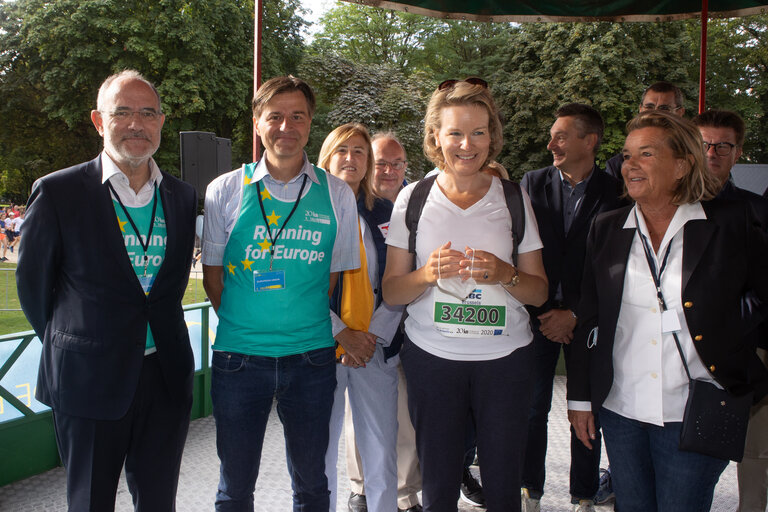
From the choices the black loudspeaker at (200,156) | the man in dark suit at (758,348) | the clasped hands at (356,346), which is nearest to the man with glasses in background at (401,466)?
the clasped hands at (356,346)

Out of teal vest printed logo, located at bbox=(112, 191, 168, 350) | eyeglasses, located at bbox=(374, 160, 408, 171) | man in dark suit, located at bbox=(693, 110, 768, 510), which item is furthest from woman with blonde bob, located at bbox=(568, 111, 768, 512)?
teal vest printed logo, located at bbox=(112, 191, 168, 350)

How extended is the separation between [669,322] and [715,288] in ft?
0.61

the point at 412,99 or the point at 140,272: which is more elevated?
the point at 412,99

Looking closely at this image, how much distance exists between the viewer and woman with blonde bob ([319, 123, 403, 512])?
2654 millimetres

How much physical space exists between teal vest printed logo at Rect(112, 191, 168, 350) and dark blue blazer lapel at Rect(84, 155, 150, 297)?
28mm

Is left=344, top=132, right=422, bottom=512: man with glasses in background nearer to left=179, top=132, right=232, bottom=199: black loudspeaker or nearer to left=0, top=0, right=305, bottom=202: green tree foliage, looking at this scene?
left=179, top=132, right=232, bottom=199: black loudspeaker

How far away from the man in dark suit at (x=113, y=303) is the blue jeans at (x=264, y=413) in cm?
21

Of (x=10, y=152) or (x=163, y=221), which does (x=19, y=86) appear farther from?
(x=163, y=221)

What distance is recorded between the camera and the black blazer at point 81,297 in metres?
2.04

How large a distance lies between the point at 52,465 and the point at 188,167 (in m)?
3.64

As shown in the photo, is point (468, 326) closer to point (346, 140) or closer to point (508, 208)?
point (508, 208)

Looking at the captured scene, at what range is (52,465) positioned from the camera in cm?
379

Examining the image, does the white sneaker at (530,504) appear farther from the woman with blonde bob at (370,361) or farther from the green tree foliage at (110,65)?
the green tree foliage at (110,65)

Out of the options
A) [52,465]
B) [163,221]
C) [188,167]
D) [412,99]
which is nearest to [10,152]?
[412,99]
